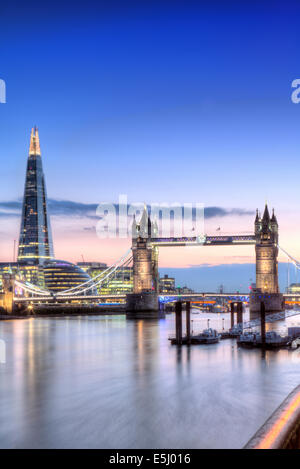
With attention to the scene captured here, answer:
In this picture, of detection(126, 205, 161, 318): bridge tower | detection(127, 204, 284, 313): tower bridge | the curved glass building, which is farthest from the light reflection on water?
the curved glass building

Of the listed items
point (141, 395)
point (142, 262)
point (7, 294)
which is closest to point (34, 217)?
point (7, 294)

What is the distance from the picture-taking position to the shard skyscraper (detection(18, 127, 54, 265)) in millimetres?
166625

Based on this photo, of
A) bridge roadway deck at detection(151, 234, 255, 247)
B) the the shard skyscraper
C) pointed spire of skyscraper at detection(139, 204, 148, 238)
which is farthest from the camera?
the the shard skyscraper

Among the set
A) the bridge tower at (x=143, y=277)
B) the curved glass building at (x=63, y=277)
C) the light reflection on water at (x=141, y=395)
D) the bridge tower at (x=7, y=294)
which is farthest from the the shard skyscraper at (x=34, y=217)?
the light reflection on water at (x=141, y=395)

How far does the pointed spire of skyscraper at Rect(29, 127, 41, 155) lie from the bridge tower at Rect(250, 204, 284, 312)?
113 meters

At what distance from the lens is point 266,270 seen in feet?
239

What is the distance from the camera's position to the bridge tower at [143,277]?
245 feet

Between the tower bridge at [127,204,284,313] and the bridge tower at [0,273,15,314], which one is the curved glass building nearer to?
the bridge tower at [0,273,15,314]

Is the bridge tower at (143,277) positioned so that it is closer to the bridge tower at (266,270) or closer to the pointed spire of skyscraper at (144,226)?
the pointed spire of skyscraper at (144,226)

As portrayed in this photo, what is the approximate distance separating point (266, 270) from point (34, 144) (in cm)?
11837

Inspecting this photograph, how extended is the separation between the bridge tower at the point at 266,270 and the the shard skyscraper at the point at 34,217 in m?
104
